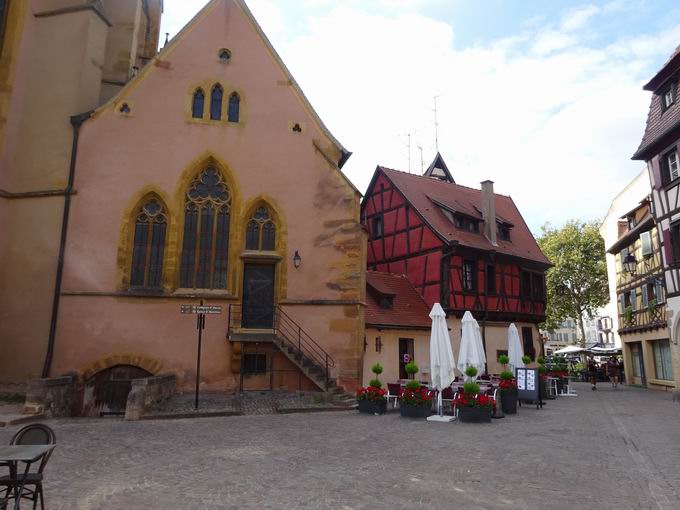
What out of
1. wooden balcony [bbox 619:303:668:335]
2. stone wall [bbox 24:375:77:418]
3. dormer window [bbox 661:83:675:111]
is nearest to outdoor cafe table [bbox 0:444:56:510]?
stone wall [bbox 24:375:77:418]

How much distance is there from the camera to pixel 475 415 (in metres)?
12.3

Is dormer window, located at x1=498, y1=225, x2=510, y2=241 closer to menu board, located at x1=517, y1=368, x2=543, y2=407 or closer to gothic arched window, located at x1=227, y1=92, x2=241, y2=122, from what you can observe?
menu board, located at x1=517, y1=368, x2=543, y2=407

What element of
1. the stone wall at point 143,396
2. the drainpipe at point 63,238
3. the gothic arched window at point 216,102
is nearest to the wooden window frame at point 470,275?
the gothic arched window at point 216,102

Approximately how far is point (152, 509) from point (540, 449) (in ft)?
21.4

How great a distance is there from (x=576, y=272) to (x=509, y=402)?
104ft

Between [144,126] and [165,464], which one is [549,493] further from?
[144,126]

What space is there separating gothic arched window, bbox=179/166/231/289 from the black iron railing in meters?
1.22

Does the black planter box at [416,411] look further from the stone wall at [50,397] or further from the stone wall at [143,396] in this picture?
the stone wall at [50,397]

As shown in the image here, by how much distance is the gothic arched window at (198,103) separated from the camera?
17938 millimetres

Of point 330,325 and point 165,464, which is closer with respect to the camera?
point 165,464

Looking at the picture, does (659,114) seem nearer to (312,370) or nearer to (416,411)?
(416,411)

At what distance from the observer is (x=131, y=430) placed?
10461 millimetres

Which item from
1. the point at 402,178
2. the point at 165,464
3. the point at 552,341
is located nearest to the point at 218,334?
the point at 165,464

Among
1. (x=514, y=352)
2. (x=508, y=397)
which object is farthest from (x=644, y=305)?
(x=508, y=397)
